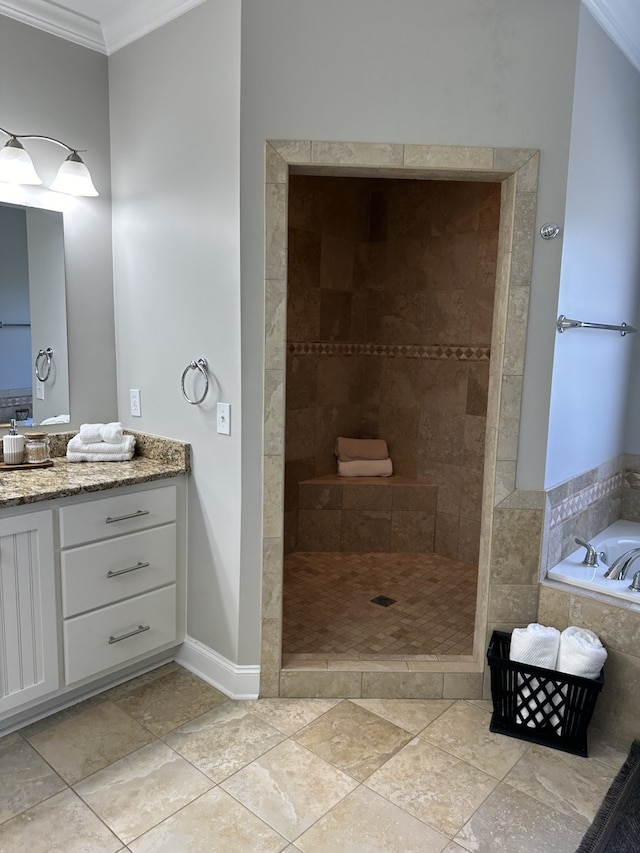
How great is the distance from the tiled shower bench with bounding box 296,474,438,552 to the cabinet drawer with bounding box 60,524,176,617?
1430mm

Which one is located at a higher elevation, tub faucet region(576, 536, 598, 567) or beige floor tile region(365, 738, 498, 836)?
tub faucet region(576, 536, 598, 567)

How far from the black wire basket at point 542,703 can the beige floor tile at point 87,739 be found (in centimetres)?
131

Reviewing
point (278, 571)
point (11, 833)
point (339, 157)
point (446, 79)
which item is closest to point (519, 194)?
point (446, 79)

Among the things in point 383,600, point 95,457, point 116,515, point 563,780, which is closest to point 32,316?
point 95,457

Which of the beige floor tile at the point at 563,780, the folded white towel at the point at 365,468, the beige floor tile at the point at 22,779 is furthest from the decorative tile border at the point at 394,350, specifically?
the beige floor tile at the point at 22,779

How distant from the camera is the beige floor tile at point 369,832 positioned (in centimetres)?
171

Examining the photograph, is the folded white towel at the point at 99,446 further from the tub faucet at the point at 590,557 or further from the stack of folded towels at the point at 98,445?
the tub faucet at the point at 590,557

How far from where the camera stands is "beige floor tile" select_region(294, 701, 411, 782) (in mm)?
2059

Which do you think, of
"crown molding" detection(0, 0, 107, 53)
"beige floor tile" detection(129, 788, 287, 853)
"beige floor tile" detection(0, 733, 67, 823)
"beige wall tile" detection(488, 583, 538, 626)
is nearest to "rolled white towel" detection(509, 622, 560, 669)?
"beige wall tile" detection(488, 583, 538, 626)

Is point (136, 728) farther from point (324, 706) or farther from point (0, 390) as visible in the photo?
point (0, 390)

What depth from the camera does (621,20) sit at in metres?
2.29

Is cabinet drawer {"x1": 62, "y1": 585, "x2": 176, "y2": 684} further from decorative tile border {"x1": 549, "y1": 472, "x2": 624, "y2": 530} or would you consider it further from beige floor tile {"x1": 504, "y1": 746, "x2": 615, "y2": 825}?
decorative tile border {"x1": 549, "y1": 472, "x2": 624, "y2": 530}

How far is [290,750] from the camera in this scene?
82.8 inches

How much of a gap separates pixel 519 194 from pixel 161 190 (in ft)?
4.67
